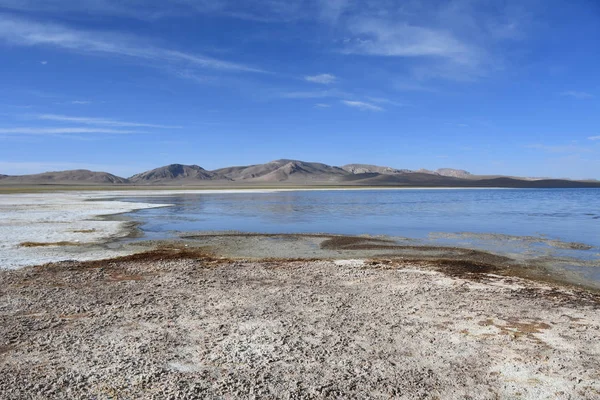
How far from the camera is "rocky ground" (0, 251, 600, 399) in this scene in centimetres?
500

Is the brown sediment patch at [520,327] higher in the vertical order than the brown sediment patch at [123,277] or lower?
lower

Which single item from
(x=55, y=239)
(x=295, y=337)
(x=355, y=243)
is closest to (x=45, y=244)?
(x=55, y=239)

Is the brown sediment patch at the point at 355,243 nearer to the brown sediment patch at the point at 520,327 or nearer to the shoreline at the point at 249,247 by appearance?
the shoreline at the point at 249,247

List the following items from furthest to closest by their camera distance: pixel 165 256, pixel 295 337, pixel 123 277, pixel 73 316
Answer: pixel 165 256 → pixel 123 277 → pixel 73 316 → pixel 295 337

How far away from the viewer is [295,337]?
254 inches

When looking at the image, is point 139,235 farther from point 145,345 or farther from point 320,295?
point 145,345

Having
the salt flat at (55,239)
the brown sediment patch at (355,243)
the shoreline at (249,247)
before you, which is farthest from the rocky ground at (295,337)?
the brown sediment patch at (355,243)

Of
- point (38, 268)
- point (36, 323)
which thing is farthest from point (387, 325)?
point (38, 268)

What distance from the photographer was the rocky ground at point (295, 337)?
5000 millimetres

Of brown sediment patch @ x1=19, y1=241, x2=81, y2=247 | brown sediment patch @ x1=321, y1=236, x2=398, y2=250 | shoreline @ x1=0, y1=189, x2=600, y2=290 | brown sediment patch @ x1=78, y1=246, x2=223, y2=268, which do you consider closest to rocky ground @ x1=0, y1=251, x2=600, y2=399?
brown sediment patch @ x1=78, y1=246, x2=223, y2=268

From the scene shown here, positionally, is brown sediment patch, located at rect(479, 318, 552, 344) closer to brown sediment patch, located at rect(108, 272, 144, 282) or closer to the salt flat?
brown sediment patch, located at rect(108, 272, 144, 282)

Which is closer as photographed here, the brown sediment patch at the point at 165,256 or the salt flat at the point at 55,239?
the brown sediment patch at the point at 165,256

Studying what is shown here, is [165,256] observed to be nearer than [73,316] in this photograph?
No

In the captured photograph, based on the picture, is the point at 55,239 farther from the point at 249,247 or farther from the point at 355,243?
the point at 355,243
